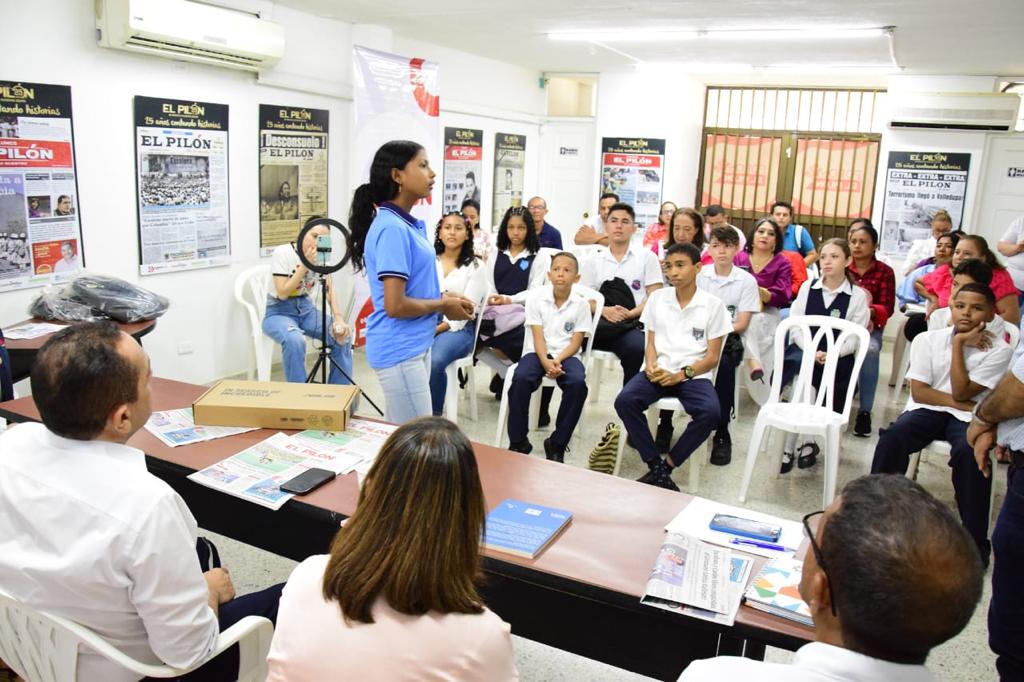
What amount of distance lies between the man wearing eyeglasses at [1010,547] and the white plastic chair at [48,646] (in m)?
1.92

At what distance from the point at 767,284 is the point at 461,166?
3375mm

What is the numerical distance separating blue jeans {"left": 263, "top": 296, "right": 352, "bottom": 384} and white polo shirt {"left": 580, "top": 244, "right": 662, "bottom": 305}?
5.57 ft

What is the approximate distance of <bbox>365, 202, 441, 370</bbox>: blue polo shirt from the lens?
2.63 metres

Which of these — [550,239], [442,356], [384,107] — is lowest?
[442,356]

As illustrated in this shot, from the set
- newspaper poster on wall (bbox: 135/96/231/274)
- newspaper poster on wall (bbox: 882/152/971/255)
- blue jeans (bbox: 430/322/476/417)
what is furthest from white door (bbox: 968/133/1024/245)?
newspaper poster on wall (bbox: 135/96/231/274)

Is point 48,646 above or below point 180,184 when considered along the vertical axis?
below

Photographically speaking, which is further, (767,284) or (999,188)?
(999,188)

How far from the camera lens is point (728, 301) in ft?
15.4

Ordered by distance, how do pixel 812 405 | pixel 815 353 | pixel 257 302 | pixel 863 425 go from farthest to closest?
pixel 257 302 → pixel 863 425 → pixel 815 353 → pixel 812 405

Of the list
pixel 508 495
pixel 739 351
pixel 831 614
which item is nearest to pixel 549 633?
pixel 508 495

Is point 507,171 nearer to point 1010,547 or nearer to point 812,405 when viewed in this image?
point 812,405

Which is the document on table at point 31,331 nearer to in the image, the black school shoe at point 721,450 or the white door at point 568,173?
the black school shoe at point 721,450

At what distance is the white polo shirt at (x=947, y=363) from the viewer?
3.45m

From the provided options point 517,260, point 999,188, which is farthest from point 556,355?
point 999,188
